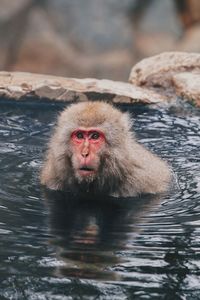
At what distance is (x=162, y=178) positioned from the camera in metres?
6.16

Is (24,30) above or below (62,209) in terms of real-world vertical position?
above

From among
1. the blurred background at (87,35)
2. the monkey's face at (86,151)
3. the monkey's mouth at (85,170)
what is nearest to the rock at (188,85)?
the monkey's face at (86,151)

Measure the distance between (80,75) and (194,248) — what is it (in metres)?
9.56

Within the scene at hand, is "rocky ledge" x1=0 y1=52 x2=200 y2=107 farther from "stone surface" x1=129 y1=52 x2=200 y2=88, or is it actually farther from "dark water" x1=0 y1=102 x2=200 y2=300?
"dark water" x1=0 y1=102 x2=200 y2=300

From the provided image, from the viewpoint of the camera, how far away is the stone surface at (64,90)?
8.41 m

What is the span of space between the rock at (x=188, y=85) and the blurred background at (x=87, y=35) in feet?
16.9

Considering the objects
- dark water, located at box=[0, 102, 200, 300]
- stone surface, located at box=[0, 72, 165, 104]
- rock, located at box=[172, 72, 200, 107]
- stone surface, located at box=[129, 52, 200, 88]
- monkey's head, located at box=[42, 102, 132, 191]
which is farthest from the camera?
stone surface, located at box=[129, 52, 200, 88]

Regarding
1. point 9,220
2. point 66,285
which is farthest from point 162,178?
point 66,285

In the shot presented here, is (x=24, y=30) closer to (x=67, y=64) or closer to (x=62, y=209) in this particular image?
(x=67, y=64)

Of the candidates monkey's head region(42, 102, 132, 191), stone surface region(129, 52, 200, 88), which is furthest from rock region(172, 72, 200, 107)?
monkey's head region(42, 102, 132, 191)

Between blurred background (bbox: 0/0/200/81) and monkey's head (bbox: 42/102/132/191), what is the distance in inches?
322

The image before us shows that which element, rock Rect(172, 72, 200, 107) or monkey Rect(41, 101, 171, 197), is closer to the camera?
monkey Rect(41, 101, 171, 197)

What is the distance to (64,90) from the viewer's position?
846cm

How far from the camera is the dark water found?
4.01 metres
